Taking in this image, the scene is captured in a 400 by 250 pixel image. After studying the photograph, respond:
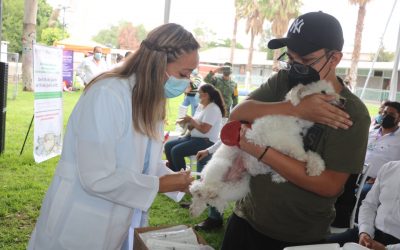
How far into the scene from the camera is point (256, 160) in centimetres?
163

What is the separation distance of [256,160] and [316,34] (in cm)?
60

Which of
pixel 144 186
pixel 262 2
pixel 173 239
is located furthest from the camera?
pixel 262 2

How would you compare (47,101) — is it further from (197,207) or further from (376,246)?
(376,246)

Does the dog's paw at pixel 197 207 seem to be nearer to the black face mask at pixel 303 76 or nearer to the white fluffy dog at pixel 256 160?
the white fluffy dog at pixel 256 160

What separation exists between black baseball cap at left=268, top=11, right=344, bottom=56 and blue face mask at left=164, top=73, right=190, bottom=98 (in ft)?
1.80

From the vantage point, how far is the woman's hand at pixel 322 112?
4.41 feet

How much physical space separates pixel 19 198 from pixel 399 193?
404 centimetres

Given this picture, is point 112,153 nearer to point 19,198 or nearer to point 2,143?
point 19,198

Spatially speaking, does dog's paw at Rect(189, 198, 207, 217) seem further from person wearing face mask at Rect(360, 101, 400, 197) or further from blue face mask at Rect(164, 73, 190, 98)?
person wearing face mask at Rect(360, 101, 400, 197)

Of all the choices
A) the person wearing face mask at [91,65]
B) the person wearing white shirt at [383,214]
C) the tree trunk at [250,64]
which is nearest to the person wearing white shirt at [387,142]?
the person wearing white shirt at [383,214]

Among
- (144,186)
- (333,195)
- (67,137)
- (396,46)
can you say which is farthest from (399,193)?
(396,46)

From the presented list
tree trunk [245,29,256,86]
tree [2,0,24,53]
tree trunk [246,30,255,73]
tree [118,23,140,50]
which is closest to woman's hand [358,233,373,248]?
tree trunk [245,29,256,86]

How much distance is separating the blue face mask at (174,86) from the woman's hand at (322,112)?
0.56m

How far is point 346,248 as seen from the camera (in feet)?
4.49
